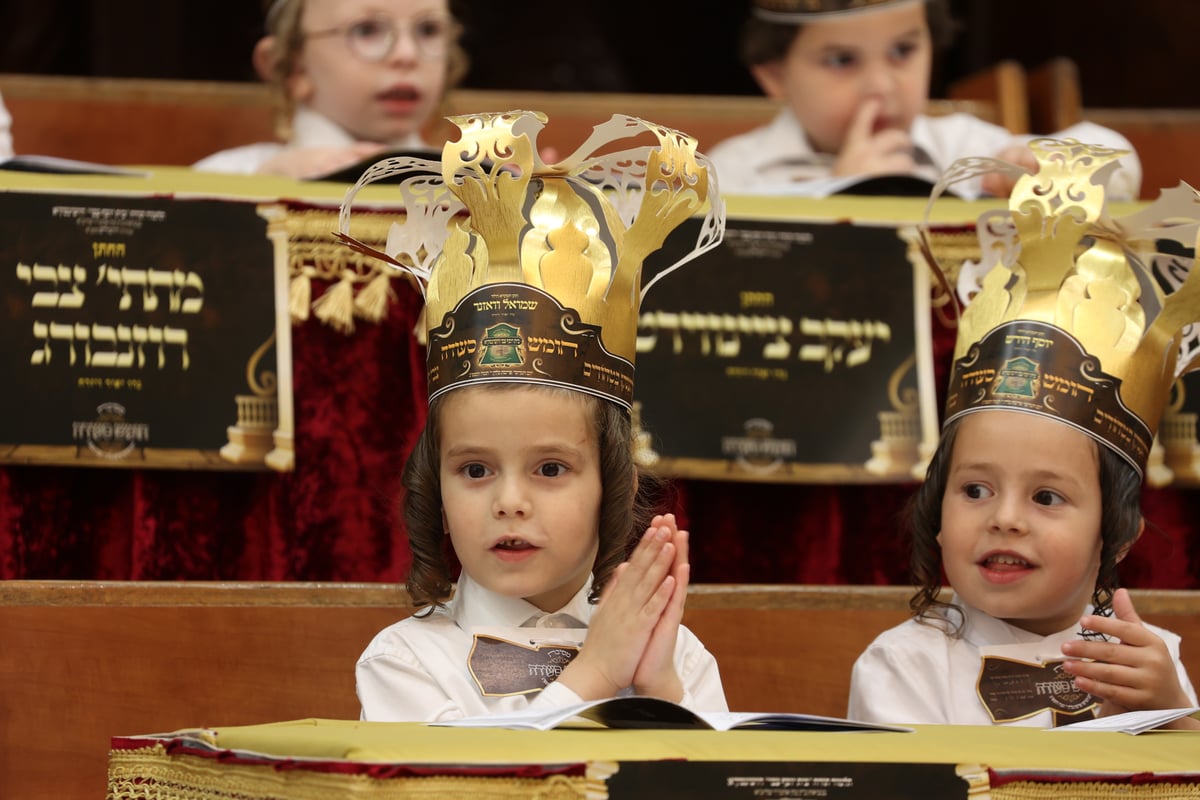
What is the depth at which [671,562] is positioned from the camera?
1832 mm

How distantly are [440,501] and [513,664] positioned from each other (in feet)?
0.67

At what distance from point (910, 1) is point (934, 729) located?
2056 millimetres

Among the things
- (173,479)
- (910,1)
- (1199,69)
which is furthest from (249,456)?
(1199,69)

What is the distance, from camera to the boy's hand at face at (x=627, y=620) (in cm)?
180

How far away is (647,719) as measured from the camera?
5.25 feet

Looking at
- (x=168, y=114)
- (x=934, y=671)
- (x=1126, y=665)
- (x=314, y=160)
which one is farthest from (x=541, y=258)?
(x=168, y=114)

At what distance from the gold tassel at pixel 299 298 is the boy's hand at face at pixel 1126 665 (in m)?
1.19

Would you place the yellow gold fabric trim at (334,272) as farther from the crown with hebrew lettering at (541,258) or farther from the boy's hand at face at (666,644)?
the boy's hand at face at (666,644)

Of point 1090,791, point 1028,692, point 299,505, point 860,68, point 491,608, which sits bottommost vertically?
point 1090,791

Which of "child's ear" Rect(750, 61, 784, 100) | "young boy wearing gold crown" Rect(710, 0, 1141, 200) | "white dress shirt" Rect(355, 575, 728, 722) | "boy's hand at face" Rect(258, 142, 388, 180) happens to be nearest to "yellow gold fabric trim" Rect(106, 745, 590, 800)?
"white dress shirt" Rect(355, 575, 728, 722)

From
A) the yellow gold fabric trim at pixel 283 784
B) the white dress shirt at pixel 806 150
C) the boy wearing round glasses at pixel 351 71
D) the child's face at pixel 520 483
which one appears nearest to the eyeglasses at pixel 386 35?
the boy wearing round glasses at pixel 351 71

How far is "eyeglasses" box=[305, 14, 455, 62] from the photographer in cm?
319

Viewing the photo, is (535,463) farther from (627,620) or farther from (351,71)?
(351,71)

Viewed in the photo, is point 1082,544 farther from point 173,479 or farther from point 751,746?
point 173,479
